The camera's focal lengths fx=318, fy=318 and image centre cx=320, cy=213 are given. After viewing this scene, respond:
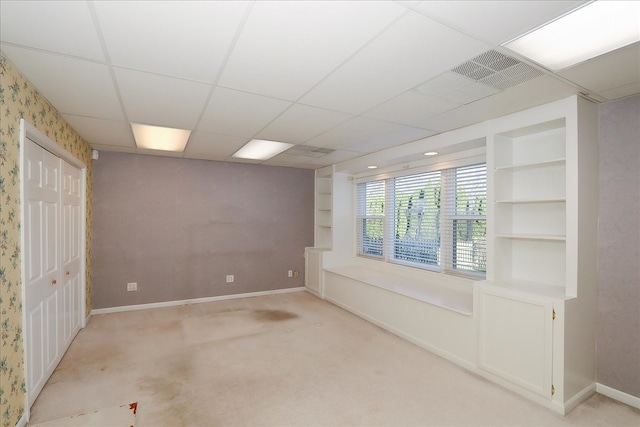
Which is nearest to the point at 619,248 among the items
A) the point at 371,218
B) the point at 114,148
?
the point at 371,218

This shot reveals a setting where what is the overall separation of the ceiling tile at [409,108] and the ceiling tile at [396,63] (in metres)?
0.12

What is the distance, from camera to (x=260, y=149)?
4410 millimetres

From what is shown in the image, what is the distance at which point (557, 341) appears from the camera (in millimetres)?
2336

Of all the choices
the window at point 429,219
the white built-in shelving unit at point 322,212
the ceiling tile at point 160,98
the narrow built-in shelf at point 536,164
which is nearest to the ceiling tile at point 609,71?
the narrow built-in shelf at point 536,164

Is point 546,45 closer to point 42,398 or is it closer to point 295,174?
point 42,398

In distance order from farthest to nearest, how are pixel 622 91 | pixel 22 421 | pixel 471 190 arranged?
pixel 471 190, pixel 622 91, pixel 22 421

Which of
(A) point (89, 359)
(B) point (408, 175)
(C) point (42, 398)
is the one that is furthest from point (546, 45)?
(A) point (89, 359)

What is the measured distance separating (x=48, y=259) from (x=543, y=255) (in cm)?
438

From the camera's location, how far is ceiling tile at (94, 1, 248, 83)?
1451 mm

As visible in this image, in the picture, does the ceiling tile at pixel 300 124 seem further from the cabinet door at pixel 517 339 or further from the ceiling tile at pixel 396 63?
the cabinet door at pixel 517 339

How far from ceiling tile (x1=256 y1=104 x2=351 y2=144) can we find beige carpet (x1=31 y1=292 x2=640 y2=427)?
234cm

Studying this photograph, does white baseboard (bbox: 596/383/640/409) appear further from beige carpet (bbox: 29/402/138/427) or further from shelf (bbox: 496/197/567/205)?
beige carpet (bbox: 29/402/138/427)

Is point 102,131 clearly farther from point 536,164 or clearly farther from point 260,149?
point 536,164

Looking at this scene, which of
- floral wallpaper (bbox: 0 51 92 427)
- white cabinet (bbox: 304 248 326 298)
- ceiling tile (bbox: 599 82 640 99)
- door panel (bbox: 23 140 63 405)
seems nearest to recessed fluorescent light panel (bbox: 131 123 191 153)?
door panel (bbox: 23 140 63 405)
